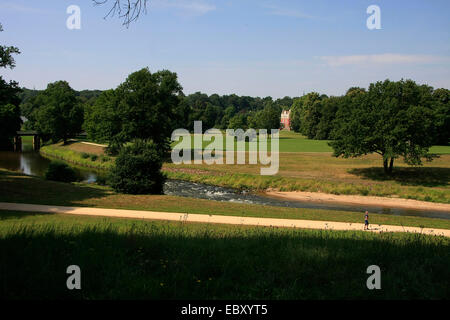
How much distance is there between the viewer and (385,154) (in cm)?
4025

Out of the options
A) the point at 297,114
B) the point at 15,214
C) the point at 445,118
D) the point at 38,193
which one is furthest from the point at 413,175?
the point at 297,114

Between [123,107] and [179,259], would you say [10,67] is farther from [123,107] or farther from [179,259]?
[123,107]

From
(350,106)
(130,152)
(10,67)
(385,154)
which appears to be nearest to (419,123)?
(385,154)

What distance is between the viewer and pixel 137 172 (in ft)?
101

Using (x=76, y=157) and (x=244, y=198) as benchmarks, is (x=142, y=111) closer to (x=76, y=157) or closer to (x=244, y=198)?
(x=76, y=157)

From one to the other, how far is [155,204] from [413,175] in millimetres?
33845

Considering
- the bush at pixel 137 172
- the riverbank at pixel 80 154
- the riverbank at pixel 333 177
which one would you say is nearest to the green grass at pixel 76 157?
the riverbank at pixel 80 154

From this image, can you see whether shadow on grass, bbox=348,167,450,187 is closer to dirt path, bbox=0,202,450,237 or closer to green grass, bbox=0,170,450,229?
green grass, bbox=0,170,450,229

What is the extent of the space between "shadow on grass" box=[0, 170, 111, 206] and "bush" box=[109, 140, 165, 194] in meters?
2.34

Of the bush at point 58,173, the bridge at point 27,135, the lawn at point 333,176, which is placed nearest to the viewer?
the bush at point 58,173

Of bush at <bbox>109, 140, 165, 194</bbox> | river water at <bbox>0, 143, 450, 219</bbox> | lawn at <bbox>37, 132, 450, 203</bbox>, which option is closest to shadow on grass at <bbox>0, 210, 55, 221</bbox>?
bush at <bbox>109, 140, 165, 194</bbox>

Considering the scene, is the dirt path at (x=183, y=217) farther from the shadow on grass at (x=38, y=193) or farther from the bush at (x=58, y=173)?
the bush at (x=58, y=173)

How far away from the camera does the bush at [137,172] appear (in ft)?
100
